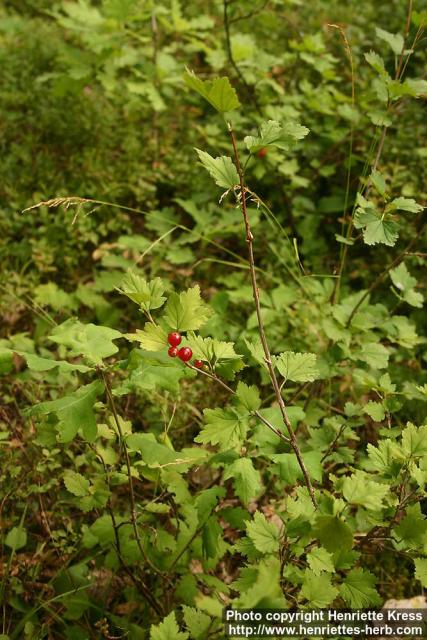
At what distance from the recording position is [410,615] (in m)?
1.99

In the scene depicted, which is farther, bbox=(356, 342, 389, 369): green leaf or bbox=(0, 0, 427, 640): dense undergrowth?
bbox=(356, 342, 389, 369): green leaf

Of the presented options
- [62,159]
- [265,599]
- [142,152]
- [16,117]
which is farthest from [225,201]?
[265,599]

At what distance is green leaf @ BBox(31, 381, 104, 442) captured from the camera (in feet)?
4.60

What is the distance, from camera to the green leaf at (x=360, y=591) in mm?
1382

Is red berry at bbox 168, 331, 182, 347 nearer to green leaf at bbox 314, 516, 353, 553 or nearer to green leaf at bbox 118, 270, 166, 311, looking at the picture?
green leaf at bbox 118, 270, 166, 311

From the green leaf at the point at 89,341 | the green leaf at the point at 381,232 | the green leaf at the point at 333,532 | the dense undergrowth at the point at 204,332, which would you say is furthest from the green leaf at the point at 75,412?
the green leaf at the point at 381,232

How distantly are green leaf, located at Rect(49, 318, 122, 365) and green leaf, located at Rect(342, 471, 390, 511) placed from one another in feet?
2.32

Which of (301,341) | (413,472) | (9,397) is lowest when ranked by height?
(9,397)

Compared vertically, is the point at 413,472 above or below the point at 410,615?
above

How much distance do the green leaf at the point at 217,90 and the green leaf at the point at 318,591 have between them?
1201mm

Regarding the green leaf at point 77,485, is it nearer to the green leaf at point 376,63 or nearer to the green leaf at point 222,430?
the green leaf at point 222,430

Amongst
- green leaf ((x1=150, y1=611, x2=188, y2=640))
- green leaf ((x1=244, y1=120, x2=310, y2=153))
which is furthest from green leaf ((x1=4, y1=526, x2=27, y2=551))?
green leaf ((x1=244, y1=120, x2=310, y2=153))

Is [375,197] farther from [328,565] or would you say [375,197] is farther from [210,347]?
[328,565]

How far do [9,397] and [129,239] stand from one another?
106 cm
